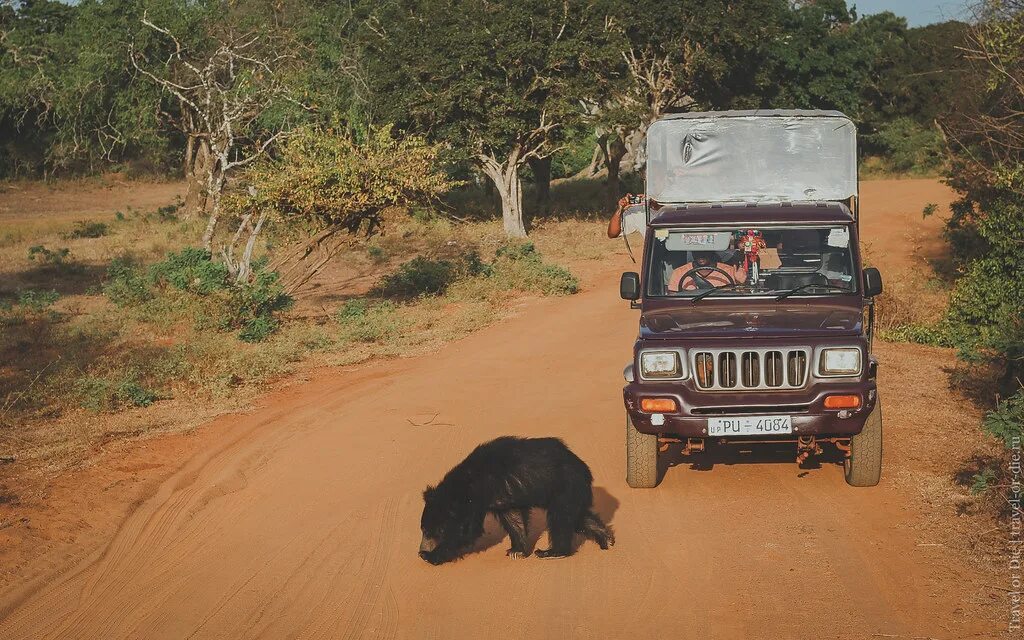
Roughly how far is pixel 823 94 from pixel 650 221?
36072 millimetres

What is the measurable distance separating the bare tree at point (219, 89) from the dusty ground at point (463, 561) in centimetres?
1286

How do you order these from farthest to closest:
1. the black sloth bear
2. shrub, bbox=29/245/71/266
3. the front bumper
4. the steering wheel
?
shrub, bbox=29/245/71/266 → the steering wheel → the front bumper → the black sloth bear

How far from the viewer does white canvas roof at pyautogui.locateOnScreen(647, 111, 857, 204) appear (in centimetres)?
923

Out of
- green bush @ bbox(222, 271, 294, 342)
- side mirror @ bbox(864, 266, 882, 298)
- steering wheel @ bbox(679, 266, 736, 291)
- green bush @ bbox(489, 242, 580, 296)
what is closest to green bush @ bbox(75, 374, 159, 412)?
green bush @ bbox(222, 271, 294, 342)

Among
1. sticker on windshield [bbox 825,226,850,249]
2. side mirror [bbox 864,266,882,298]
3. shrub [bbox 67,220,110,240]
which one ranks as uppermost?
sticker on windshield [bbox 825,226,850,249]

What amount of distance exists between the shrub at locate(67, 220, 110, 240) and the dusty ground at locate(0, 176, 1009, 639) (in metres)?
21.2

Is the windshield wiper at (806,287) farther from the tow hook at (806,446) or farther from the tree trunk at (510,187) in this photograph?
the tree trunk at (510,187)

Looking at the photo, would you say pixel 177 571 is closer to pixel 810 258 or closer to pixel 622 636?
pixel 622 636

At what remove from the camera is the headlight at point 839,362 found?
7418mm

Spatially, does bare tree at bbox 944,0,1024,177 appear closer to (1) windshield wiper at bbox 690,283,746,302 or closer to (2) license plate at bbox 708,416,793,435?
(1) windshield wiper at bbox 690,283,746,302

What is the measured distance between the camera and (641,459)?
8.02 metres

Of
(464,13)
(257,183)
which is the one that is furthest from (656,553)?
(464,13)

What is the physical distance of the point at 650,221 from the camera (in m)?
8.77

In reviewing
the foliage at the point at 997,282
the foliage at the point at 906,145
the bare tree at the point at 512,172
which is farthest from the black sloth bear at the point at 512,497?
the foliage at the point at 906,145
